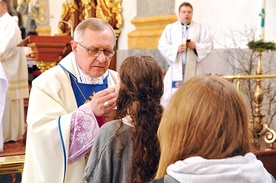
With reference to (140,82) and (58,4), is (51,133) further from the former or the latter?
(58,4)

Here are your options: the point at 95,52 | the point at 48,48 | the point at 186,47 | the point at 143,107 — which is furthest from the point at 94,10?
the point at 143,107

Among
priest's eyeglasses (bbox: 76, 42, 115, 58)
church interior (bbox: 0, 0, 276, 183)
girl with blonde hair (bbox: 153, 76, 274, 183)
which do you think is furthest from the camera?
church interior (bbox: 0, 0, 276, 183)

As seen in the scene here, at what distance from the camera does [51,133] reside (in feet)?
9.48

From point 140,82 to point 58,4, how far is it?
40.7 feet

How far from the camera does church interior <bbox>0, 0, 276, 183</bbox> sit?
519cm

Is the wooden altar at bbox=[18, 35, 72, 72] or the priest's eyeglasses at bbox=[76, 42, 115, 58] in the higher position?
the priest's eyeglasses at bbox=[76, 42, 115, 58]

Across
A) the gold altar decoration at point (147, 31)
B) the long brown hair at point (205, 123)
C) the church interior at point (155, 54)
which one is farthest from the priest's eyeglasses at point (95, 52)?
the gold altar decoration at point (147, 31)

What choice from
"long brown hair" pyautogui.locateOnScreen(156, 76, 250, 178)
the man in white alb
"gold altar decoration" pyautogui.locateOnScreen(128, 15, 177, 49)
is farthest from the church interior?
"long brown hair" pyautogui.locateOnScreen(156, 76, 250, 178)

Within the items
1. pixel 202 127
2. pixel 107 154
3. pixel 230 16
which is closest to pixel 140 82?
pixel 107 154

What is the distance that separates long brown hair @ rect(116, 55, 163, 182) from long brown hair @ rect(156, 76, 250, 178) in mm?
509

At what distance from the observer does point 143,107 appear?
2.22 metres

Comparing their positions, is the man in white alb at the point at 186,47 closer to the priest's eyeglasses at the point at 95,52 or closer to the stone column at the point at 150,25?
the stone column at the point at 150,25

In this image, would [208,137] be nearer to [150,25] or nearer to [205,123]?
[205,123]

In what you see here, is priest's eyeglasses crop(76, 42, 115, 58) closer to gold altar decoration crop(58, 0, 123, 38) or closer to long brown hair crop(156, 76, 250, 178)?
long brown hair crop(156, 76, 250, 178)
